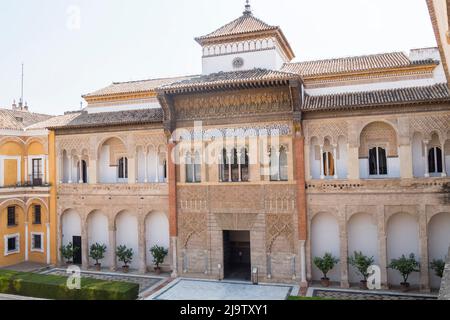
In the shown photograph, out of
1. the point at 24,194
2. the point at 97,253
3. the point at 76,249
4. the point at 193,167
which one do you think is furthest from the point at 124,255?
the point at 24,194

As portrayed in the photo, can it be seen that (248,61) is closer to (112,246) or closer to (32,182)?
(112,246)

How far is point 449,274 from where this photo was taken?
32.9 feet

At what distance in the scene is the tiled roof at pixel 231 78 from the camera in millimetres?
15750

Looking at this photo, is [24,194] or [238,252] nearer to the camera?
[238,252]

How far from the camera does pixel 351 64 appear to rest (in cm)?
1816

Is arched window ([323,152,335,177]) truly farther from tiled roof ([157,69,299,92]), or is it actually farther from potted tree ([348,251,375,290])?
tiled roof ([157,69,299,92])

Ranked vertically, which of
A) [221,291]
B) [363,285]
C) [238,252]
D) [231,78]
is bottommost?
[221,291]

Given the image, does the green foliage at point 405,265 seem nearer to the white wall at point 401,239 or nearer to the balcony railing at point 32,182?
the white wall at point 401,239

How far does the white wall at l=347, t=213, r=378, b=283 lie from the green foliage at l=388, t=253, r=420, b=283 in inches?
41.7

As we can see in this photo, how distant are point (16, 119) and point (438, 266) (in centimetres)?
2328

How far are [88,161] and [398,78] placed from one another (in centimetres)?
1571

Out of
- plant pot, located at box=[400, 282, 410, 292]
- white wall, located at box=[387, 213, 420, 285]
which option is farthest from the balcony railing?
plant pot, located at box=[400, 282, 410, 292]

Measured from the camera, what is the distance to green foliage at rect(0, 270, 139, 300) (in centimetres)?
1408

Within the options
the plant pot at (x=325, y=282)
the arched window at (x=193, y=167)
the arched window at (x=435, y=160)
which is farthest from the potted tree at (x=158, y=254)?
the arched window at (x=435, y=160)
